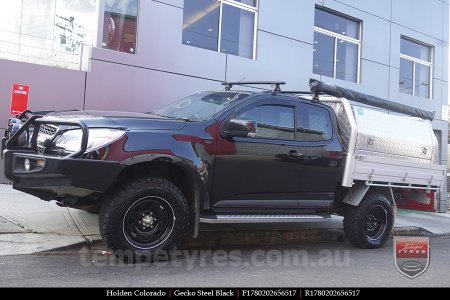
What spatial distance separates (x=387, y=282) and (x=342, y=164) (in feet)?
6.69

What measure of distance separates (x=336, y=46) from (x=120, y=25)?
6.95 metres

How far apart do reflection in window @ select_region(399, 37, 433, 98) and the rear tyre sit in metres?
9.80

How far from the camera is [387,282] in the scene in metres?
5.12

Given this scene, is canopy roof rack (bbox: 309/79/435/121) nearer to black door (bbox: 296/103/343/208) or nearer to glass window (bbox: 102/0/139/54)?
black door (bbox: 296/103/343/208)

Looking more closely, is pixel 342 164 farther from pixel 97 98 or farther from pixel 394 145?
pixel 97 98

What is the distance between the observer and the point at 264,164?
5805mm

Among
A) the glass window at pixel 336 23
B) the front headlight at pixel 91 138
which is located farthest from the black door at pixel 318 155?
the glass window at pixel 336 23

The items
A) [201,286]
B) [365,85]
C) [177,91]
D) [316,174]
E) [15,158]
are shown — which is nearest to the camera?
[201,286]

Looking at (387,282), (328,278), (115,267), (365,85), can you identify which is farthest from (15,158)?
(365,85)

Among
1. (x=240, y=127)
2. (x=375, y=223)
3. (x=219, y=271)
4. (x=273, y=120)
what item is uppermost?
(x=273, y=120)

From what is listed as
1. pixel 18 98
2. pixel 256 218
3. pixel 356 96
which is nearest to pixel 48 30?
pixel 18 98

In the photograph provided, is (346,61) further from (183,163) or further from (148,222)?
(148,222)

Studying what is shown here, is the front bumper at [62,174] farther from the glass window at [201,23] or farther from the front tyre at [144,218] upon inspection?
the glass window at [201,23]

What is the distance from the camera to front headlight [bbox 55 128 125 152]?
4742 millimetres
